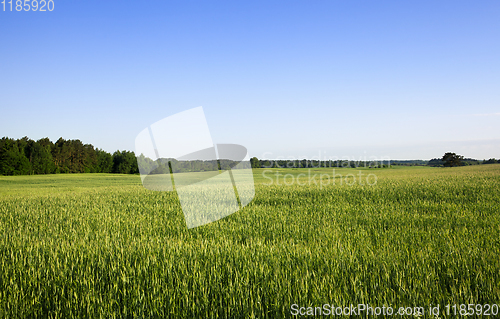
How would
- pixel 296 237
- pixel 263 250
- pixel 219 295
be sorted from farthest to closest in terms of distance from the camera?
pixel 296 237 → pixel 263 250 → pixel 219 295

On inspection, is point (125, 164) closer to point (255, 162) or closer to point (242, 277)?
point (255, 162)

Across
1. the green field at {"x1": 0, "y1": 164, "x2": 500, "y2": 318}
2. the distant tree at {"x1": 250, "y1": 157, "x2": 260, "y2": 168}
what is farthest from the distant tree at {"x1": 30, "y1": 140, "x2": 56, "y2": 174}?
the green field at {"x1": 0, "y1": 164, "x2": 500, "y2": 318}

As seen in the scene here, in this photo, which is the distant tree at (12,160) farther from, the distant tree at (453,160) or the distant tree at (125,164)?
the distant tree at (453,160)

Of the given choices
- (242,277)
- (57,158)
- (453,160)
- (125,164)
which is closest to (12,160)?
(57,158)

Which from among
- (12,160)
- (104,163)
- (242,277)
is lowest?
(242,277)

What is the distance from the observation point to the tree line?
61.6 metres

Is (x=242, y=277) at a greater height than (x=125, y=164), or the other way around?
(x=125, y=164)

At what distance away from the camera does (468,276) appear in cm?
309

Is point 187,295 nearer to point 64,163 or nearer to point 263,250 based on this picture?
point 263,250

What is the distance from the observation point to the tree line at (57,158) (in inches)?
2425

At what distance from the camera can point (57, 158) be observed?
7519cm

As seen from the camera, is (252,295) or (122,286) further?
(122,286)

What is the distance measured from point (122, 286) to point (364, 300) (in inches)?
106

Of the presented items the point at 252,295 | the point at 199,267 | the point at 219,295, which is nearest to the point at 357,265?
the point at 252,295
